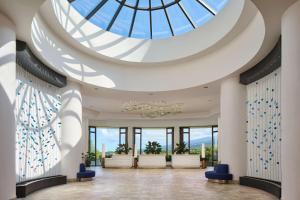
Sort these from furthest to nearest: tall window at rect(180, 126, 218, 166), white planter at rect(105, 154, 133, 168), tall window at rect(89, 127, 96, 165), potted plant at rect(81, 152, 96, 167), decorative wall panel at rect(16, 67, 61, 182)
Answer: tall window at rect(89, 127, 96, 165), tall window at rect(180, 126, 218, 166), white planter at rect(105, 154, 133, 168), potted plant at rect(81, 152, 96, 167), decorative wall panel at rect(16, 67, 61, 182)

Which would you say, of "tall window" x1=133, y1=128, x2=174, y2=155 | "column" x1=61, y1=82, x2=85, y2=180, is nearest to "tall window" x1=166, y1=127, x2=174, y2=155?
"tall window" x1=133, y1=128, x2=174, y2=155

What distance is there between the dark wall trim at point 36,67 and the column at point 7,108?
1.33 m

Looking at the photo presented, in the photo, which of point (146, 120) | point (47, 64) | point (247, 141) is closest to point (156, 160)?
point (146, 120)

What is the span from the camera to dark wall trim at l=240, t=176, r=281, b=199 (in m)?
10.1

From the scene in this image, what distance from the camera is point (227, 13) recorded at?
13008mm

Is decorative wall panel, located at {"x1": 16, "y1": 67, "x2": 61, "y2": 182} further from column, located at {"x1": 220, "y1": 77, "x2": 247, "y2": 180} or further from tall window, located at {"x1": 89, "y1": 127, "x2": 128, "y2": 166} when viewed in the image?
tall window, located at {"x1": 89, "y1": 127, "x2": 128, "y2": 166}

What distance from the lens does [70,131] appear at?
1472 cm

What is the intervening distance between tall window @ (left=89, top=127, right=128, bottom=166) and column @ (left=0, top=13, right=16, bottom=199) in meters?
21.0

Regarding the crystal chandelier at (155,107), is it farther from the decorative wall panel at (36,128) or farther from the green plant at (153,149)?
the decorative wall panel at (36,128)

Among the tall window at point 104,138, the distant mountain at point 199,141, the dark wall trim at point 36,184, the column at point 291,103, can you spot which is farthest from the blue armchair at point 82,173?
the distant mountain at point 199,141

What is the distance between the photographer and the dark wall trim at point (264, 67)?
10.5 metres

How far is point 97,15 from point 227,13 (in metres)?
5.85

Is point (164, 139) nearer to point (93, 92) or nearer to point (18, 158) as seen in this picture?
point (93, 92)

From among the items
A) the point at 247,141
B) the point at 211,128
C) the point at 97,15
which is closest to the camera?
the point at 247,141
